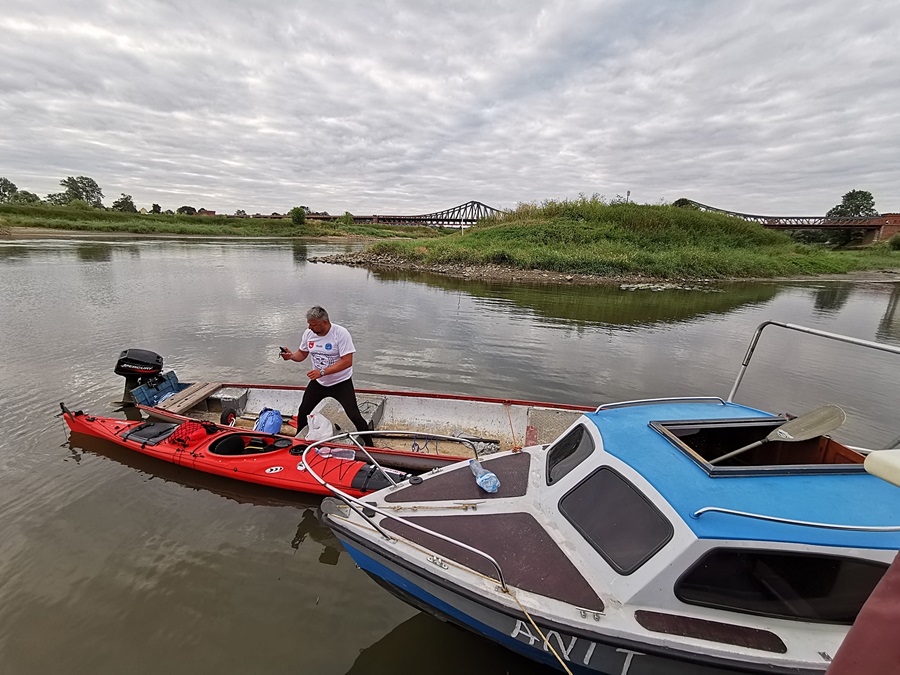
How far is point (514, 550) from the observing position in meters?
3.51

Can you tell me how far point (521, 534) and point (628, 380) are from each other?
8908 mm

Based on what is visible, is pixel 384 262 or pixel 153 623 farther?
pixel 384 262

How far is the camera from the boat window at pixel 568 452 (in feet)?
13.3

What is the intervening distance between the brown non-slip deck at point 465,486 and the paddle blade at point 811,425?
2.49 metres

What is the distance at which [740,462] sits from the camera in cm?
439

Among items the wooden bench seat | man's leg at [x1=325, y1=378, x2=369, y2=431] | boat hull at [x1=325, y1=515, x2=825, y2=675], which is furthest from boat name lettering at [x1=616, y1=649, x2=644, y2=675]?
the wooden bench seat

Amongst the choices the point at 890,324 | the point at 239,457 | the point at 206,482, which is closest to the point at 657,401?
the point at 239,457

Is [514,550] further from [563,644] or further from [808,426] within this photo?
[808,426]

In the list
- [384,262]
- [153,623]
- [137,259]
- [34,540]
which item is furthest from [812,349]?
[137,259]

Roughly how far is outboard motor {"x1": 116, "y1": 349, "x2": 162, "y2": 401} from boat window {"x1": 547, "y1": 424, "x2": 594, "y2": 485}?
26.7 ft

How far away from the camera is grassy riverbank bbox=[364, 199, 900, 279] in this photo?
103 feet

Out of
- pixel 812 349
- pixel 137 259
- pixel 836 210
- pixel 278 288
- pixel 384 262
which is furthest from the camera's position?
pixel 836 210

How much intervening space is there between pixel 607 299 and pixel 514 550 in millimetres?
21962

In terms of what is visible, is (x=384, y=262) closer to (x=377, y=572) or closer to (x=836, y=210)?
(x=377, y=572)
